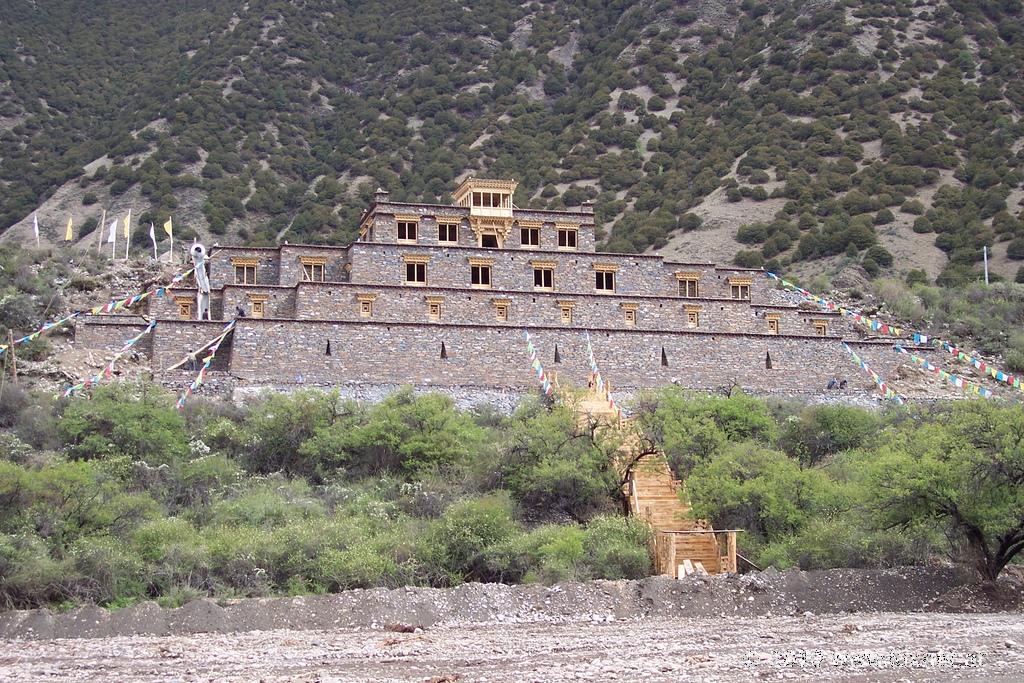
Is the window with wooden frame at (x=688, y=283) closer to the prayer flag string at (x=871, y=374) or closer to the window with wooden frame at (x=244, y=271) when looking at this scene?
the prayer flag string at (x=871, y=374)

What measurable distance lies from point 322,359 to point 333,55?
261 feet

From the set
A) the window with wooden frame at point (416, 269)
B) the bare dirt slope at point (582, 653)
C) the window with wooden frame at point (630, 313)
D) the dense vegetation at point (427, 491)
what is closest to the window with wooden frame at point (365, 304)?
the window with wooden frame at point (416, 269)

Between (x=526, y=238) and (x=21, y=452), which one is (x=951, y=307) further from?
(x=21, y=452)

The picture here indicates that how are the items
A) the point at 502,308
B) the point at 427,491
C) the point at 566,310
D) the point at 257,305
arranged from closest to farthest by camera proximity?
the point at 427,491 < the point at 257,305 < the point at 502,308 < the point at 566,310

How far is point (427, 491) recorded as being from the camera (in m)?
38.2

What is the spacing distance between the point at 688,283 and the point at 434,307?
1181 cm

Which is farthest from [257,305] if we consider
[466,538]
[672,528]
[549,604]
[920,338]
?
[549,604]

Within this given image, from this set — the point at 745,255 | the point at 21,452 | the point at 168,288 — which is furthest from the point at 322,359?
the point at 745,255

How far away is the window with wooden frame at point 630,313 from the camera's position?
55.1 m

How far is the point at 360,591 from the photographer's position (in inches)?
1147

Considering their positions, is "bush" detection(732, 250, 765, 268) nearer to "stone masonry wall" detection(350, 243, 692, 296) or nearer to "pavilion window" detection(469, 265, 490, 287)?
"stone masonry wall" detection(350, 243, 692, 296)

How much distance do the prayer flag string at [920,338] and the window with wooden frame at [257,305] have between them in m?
21.2

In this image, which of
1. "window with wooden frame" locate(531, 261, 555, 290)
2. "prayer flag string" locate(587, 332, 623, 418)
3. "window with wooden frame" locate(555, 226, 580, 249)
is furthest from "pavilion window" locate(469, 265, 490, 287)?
"prayer flag string" locate(587, 332, 623, 418)

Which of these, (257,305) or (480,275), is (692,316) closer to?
(480,275)
